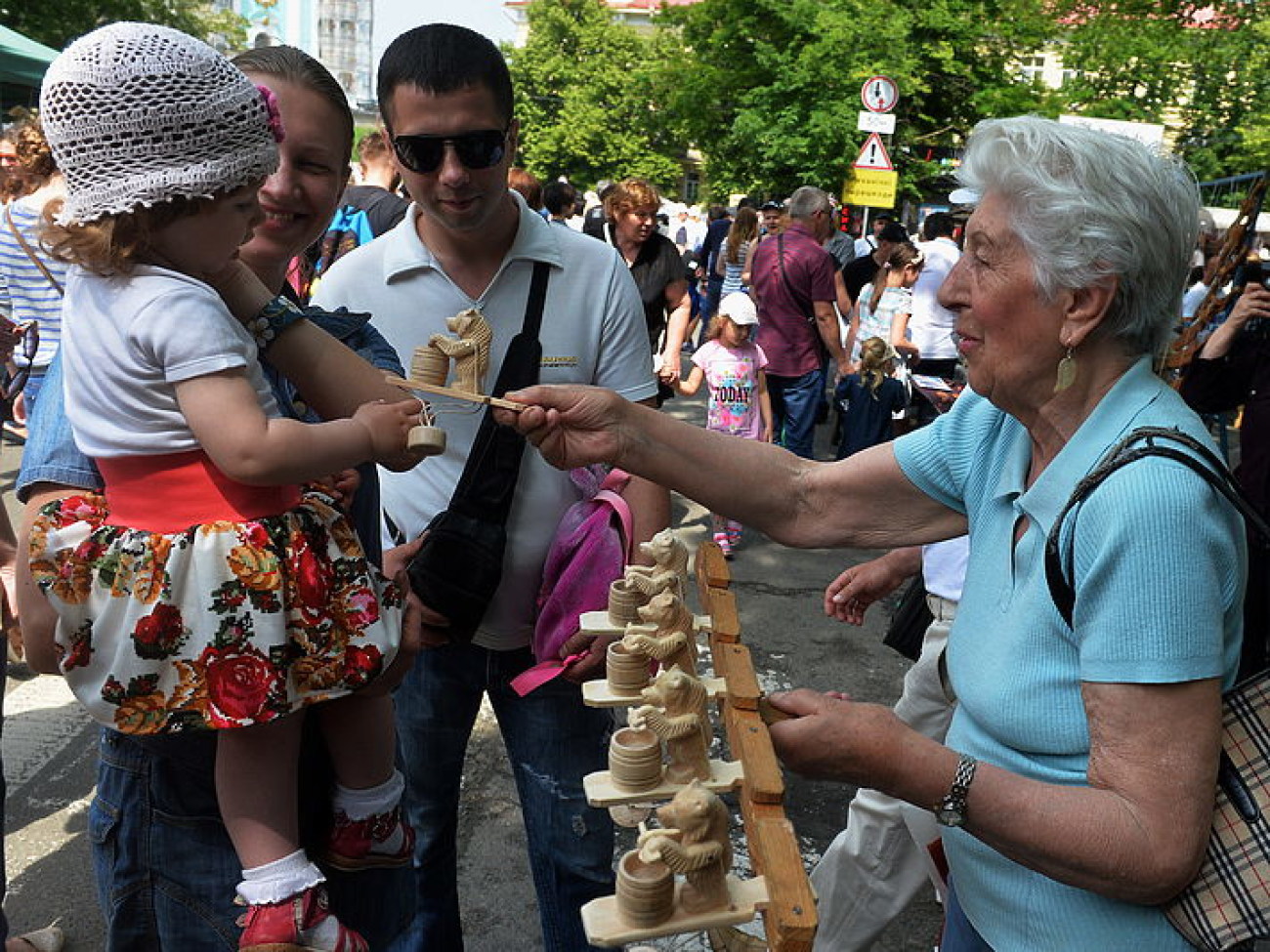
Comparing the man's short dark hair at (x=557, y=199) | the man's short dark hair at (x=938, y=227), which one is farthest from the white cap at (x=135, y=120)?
the man's short dark hair at (x=557, y=199)

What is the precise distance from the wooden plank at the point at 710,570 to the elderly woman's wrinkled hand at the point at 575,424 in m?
0.27

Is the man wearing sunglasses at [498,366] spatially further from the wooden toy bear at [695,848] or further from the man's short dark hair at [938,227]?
the man's short dark hair at [938,227]

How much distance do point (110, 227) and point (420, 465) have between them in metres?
1.07

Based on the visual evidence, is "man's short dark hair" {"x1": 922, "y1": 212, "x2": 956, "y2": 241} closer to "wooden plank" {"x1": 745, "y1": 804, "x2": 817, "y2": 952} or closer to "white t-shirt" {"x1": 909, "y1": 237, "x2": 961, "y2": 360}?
"white t-shirt" {"x1": 909, "y1": 237, "x2": 961, "y2": 360}

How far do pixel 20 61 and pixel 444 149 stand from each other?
14465 millimetres

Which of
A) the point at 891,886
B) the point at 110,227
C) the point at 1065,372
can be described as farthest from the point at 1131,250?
the point at 891,886

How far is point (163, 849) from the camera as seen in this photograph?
1594mm

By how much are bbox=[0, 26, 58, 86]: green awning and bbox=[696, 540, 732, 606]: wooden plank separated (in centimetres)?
1423

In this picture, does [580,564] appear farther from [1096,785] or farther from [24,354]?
[24,354]

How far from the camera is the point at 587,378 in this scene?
7.86ft

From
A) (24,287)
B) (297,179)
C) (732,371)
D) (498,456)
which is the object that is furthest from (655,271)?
(297,179)

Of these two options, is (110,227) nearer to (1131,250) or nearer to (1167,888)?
(1131,250)

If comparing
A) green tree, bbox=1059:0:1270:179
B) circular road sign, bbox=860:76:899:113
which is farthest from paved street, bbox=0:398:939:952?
green tree, bbox=1059:0:1270:179

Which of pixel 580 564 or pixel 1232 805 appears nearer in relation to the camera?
pixel 1232 805
